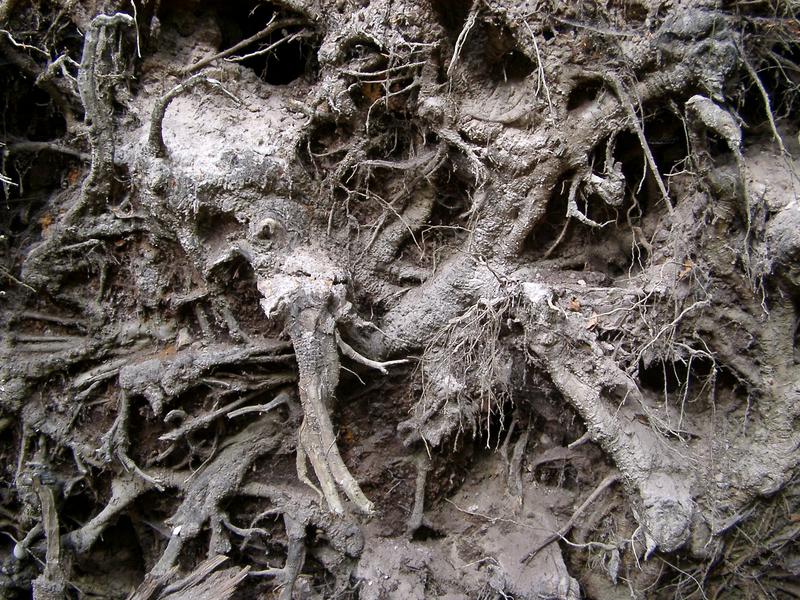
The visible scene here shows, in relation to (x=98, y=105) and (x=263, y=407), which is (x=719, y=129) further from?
(x=98, y=105)

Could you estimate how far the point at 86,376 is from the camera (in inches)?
103

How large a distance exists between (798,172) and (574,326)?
0.95 metres

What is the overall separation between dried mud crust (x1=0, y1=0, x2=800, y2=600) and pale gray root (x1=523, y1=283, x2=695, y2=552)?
1 centimetres

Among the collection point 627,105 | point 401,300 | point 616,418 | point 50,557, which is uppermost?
point 627,105

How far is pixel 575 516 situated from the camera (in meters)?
2.32

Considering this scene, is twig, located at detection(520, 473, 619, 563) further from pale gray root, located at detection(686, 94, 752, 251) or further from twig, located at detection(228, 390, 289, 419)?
twig, located at detection(228, 390, 289, 419)

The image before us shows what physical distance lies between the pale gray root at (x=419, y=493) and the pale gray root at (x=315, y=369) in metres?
0.44

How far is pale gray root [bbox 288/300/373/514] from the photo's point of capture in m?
2.13

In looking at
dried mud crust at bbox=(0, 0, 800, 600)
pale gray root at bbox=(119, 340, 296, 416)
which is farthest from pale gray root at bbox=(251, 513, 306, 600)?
pale gray root at bbox=(119, 340, 296, 416)

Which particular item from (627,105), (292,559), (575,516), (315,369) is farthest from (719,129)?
(292,559)

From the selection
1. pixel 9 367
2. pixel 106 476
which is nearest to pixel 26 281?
pixel 9 367

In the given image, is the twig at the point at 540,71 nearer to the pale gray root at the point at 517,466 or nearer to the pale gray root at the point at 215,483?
the pale gray root at the point at 517,466

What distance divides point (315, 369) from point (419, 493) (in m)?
0.78

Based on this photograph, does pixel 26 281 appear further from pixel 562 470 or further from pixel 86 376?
pixel 562 470
